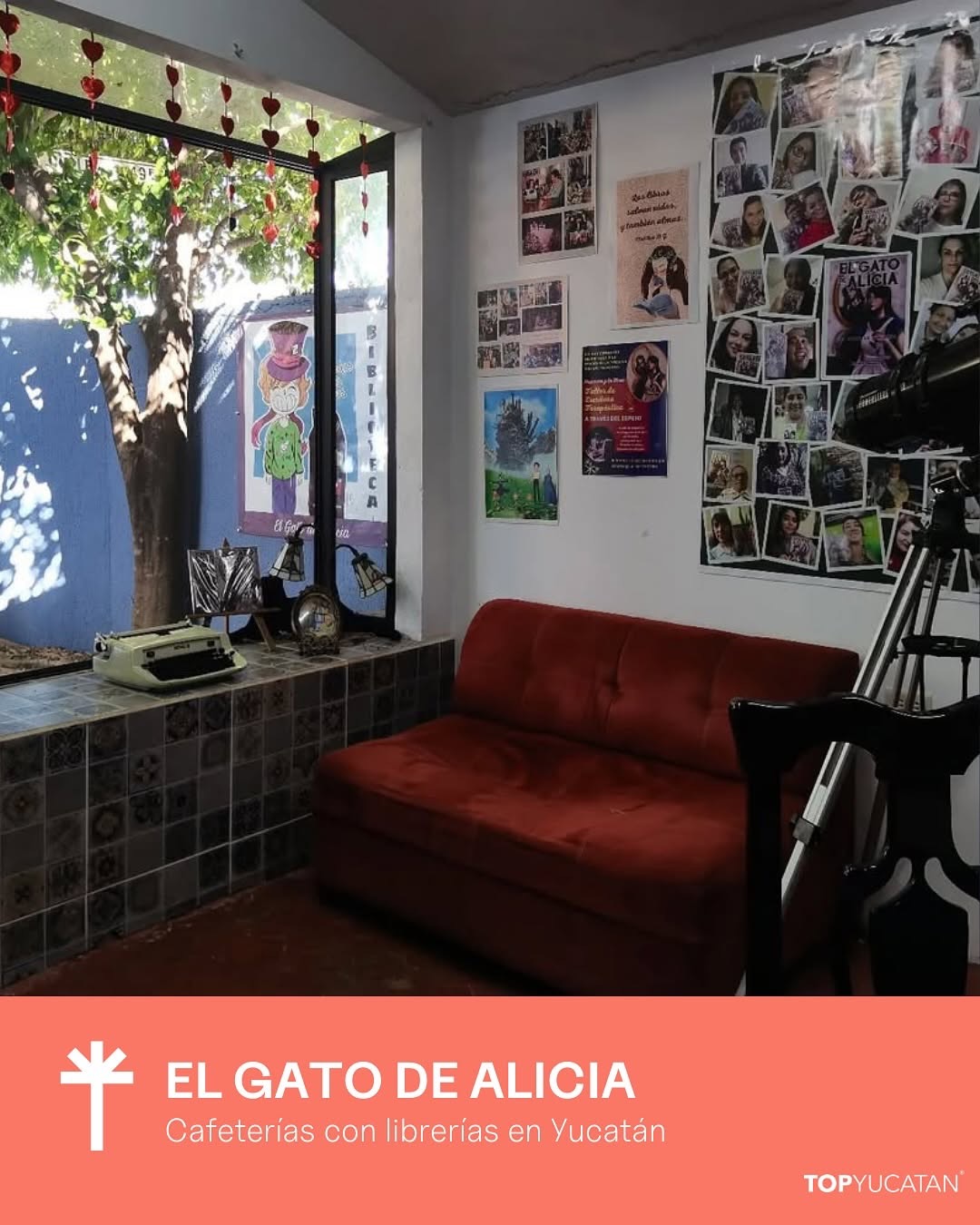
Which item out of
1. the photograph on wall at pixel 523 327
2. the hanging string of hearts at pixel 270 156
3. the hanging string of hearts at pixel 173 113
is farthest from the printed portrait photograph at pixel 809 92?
the hanging string of hearts at pixel 173 113

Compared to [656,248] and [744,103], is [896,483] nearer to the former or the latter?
[656,248]

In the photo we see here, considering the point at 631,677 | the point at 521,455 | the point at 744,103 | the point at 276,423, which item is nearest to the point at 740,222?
the point at 744,103

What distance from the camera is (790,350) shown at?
2.72 metres

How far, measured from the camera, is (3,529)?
10.4 ft

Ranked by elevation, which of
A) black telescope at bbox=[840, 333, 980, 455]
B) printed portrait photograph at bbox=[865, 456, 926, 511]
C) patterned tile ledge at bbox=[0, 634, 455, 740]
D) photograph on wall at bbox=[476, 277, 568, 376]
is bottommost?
patterned tile ledge at bbox=[0, 634, 455, 740]

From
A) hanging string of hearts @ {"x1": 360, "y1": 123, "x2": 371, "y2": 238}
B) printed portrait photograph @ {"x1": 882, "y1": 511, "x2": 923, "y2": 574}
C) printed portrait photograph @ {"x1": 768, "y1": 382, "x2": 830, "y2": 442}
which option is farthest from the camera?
hanging string of hearts @ {"x1": 360, "y1": 123, "x2": 371, "y2": 238}

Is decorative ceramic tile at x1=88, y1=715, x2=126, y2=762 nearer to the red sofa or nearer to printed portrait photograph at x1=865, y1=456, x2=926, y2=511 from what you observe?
the red sofa

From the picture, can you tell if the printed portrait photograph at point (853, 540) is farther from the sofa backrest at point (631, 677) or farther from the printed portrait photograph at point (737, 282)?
the printed portrait photograph at point (737, 282)

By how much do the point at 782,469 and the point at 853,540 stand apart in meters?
0.25

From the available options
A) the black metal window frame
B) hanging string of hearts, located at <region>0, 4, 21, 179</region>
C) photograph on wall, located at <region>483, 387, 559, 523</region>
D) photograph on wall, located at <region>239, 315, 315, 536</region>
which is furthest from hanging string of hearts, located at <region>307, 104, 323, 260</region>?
hanging string of hearts, located at <region>0, 4, 21, 179</region>

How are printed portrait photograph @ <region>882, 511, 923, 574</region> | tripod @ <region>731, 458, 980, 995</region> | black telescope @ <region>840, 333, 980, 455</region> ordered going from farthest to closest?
printed portrait photograph @ <region>882, 511, 923, 574</region>, black telescope @ <region>840, 333, 980, 455</region>, tripod @ <region>731, 458, 980, 995</region>

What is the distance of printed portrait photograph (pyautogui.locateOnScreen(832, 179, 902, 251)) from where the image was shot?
2.54m

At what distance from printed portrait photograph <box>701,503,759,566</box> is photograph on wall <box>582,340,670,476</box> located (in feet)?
0.64

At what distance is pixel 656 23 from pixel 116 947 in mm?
2506
